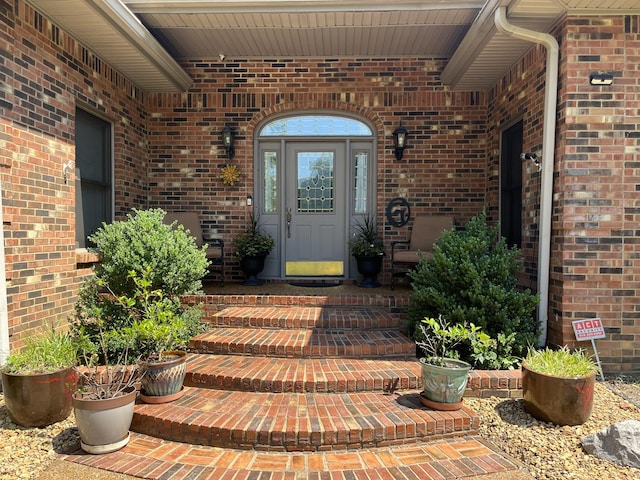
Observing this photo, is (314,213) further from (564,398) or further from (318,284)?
(564,398)

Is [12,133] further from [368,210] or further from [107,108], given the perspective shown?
[368,210]

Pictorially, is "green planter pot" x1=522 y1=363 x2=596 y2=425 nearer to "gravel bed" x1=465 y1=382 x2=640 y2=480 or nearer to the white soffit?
"gravel bed" x1=465 y1=382 x2=640 y2=480

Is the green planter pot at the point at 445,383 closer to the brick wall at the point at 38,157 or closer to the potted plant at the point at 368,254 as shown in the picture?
the potted plant at the point at 368,254

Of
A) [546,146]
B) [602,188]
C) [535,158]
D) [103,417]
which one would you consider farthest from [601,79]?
[103,417]

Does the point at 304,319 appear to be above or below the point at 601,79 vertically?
below

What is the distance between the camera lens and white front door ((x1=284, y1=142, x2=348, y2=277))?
6.03m

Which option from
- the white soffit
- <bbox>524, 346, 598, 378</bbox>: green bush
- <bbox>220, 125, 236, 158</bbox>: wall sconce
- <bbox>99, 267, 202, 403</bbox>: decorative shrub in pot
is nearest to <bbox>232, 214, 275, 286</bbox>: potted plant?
<bbox>220, 125, 236, 158</bbox>: wall sconce

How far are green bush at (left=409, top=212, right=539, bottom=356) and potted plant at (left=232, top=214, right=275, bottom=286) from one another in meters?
2.47

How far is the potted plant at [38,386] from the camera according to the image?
266cm

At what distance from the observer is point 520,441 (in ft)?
8.43

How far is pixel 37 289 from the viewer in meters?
3.69

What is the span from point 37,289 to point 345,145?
4.23 metres

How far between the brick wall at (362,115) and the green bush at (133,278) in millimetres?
2284

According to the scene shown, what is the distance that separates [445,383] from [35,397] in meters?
2.81
